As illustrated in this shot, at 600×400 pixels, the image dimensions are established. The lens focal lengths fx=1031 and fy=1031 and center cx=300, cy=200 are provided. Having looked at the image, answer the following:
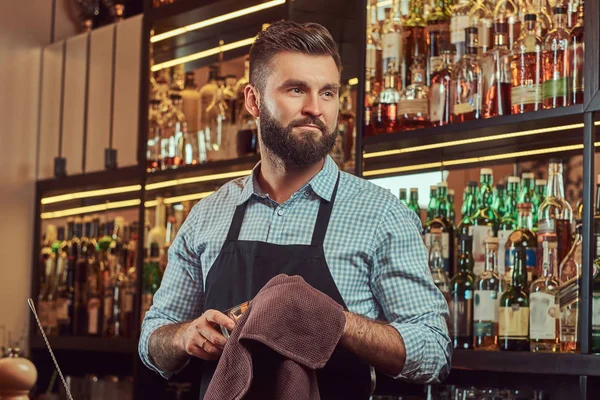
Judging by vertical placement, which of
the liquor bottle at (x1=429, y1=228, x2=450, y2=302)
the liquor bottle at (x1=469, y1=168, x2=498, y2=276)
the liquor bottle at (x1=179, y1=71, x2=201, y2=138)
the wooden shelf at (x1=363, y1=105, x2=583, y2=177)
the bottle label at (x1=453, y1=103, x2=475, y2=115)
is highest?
the liquor bottle at (x1=179, y1=71, x2=201, y2=138)

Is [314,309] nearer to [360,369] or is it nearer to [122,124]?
[360,369]

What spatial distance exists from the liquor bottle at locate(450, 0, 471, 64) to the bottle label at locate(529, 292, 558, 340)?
2.23ft

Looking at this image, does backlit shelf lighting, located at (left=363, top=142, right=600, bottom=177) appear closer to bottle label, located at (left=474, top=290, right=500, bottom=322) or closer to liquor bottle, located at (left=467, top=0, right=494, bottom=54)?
liquor bottle, located at (left=467, top=0, right=494, bottom=54)

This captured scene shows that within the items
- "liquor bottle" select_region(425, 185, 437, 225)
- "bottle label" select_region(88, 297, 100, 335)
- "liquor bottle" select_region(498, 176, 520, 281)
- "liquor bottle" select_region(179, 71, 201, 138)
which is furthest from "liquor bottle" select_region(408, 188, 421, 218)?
"bottle label" select_region(88, 297, 100, 335)

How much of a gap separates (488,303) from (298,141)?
0.95 meters

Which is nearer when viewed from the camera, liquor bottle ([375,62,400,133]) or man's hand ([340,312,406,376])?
man's hand ([340,312,406,376])

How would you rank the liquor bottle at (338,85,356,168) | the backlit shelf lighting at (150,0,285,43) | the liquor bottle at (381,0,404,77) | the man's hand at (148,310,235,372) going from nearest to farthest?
the man's hand at (148,310,235,372) → the liquor bottle at (381,0,404,77) → the liquor bottle at (338,85,356,168) → the backlit shelf lighting at (150,0,285,43)

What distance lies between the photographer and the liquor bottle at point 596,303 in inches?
89.5

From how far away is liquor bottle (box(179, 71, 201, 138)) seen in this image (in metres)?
3.64

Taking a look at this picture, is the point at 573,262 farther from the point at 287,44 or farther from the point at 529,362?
the point at 287,44

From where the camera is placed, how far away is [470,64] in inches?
105

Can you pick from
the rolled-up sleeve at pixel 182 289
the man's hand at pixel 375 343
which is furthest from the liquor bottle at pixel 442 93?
the man's hand at pixel 375 343

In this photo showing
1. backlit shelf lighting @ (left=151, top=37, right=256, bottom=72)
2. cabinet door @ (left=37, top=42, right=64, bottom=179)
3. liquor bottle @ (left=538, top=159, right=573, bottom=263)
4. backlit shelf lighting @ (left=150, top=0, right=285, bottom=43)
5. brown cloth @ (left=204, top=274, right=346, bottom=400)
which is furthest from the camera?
cabinet door @ (left=37, top=42, right=64, bottom=179)

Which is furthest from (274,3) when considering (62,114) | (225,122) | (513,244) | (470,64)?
(62,114)
